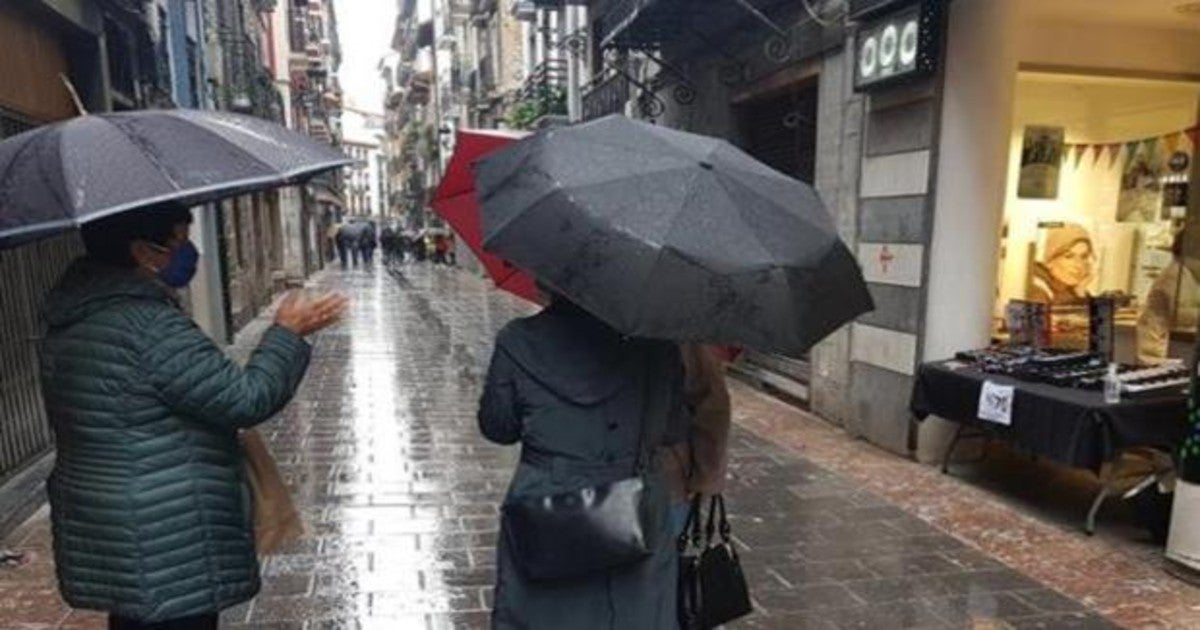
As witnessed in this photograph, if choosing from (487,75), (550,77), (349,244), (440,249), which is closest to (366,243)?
(349,244)

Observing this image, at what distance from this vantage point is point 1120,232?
8258mm

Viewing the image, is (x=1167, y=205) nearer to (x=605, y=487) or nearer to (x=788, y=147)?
(x=788, y=147)

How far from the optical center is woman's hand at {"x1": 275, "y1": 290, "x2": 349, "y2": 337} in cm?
222

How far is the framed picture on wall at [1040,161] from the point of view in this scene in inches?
325

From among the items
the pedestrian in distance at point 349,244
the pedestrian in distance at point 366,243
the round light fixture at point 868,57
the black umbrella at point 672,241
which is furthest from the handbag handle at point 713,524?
the pedestrian in distance at point 349,244

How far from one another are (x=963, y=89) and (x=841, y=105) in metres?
1.55

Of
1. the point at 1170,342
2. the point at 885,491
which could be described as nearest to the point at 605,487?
the point at 885,491

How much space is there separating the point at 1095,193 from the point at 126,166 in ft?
28.7

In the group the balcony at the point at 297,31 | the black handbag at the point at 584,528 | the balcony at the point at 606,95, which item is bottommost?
the black handbag at the point at 584,528

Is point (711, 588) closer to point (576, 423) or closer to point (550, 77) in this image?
point (576, 423)

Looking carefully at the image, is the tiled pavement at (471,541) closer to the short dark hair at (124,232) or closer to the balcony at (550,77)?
the short dark hair at (124,232)

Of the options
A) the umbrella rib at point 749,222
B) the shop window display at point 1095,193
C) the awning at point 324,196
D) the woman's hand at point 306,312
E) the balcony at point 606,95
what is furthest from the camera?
the awning at point 324,196

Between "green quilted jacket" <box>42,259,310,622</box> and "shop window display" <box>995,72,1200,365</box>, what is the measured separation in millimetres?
6817

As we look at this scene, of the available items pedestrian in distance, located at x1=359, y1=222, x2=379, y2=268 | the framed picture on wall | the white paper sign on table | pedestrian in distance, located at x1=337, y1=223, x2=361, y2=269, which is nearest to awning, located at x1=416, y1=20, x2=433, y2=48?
pedestrian in distance, located at x1=337, y1=223, x2=361, y2=269
